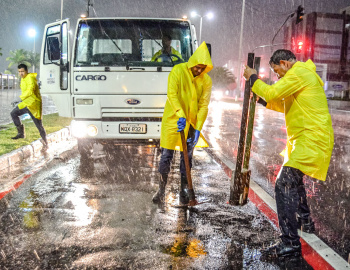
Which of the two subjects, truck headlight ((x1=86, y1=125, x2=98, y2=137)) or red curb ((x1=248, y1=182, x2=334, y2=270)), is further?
truck headlight ((x1=86, y1=125, x2=98, y2=137))

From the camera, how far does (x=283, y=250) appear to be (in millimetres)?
3268

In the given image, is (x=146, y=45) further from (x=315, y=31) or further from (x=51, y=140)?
(x=315, y=31)

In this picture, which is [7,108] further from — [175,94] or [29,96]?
[175,94]

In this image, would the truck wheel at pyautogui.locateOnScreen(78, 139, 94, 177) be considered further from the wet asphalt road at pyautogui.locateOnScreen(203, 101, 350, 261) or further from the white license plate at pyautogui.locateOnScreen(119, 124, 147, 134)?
the wet asphalt road at pyautogui.locateOnScreen(203, 101, 350, 261)

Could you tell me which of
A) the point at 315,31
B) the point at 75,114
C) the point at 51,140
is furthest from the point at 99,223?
the point at 315,31

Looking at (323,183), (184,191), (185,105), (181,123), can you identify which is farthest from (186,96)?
(323,183)

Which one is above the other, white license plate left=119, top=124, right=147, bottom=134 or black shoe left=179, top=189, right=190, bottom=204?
white license plate left=119, top=124, right=147, bottom=134

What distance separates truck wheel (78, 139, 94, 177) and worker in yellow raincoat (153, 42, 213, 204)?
2109 millimetres

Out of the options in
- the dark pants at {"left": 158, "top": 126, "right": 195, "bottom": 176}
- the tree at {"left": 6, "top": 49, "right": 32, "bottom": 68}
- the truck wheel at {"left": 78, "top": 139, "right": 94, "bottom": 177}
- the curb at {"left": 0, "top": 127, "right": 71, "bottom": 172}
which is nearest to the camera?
the dark pants at {"left": 158, "top": 126, "right": 195, "bottom": 176}

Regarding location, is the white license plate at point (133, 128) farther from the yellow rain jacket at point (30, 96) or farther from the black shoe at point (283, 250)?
the black shoe at point (283, 250)

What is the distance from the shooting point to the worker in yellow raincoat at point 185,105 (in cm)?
441

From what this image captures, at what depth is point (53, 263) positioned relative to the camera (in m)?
3.03

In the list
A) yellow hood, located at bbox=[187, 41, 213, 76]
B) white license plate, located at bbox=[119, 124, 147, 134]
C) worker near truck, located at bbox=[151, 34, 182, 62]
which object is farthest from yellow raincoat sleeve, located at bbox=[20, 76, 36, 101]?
yellow hood, located at bbox=[187, 41, 213, 76]

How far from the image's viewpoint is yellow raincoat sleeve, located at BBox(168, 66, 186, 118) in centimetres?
432
